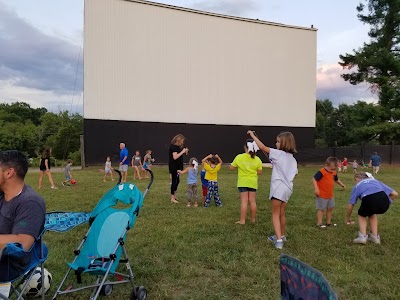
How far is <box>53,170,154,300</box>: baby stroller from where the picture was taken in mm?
3857

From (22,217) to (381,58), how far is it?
33.3m

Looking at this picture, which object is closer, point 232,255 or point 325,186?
point 232,255

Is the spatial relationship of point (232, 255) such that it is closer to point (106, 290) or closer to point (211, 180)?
point (106, 290)

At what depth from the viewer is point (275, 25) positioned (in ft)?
109

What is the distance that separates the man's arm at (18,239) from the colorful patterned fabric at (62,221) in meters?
0.45

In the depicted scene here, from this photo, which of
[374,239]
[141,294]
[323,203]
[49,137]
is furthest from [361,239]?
[49,137]

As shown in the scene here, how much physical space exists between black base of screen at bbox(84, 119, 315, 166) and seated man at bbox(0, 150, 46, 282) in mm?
25695

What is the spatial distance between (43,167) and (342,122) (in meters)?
61.0

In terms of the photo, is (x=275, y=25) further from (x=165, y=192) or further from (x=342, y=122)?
(x=342, y=122)

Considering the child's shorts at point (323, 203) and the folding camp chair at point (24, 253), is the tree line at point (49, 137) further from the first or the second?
the folding camp chair at point (24, 253)

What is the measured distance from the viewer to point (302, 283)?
1.81 metres

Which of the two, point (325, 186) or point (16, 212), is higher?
point (16, 212)

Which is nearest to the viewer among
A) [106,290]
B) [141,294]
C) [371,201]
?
[141,294]

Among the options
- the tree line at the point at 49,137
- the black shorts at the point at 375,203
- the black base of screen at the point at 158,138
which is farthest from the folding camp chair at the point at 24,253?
the tree line at the point at 49,137
